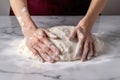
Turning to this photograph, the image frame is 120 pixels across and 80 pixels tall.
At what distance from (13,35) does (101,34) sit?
1.15ft

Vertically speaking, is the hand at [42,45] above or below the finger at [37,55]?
above

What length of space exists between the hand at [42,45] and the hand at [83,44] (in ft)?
0.22

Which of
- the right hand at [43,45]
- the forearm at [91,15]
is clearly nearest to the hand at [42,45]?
the right hand at [43,45]

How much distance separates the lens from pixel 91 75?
0.83 metres

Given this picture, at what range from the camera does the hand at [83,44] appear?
0.94 m

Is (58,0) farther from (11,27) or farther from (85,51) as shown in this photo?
(85,51)

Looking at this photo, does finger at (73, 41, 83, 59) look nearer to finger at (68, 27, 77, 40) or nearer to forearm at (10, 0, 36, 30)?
finger at (68, 27, 77, 40)

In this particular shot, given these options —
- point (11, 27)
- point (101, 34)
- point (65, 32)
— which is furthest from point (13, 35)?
point (101, 34)

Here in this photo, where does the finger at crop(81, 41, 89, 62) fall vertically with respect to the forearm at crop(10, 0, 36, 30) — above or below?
below

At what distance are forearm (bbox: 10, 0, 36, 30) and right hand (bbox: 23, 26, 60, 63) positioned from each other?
0.05 m

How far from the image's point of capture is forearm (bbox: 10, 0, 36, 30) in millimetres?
1022

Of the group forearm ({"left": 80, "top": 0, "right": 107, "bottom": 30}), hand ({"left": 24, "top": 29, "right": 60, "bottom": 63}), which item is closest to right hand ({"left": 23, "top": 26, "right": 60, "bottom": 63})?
hand ({"left": 24, "top": 29, "right": 60, "bottom": 63})

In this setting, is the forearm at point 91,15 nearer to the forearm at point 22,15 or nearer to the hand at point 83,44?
the hand at point 83,44

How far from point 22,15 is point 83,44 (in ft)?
0.87
